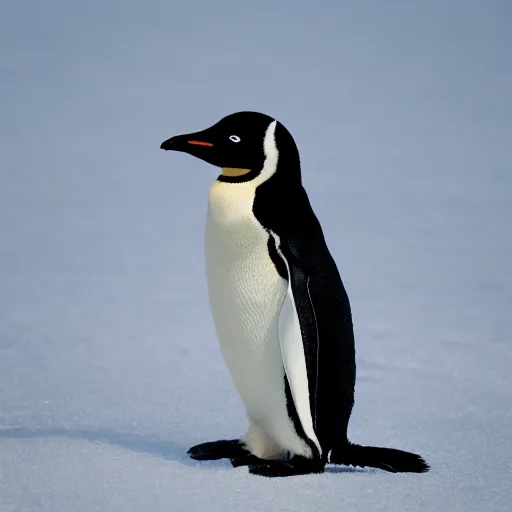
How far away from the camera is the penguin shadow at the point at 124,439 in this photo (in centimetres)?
398

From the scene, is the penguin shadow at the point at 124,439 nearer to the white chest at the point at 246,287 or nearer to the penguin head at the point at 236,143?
the white chest at the point at 246,287

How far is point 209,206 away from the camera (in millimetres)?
3875

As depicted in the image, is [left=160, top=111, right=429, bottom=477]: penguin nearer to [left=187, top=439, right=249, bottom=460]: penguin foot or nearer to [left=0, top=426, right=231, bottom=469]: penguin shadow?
[left=187, top=439, right=249, bottom=460]: penguin foot

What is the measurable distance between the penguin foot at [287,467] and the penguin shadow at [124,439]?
138 mm

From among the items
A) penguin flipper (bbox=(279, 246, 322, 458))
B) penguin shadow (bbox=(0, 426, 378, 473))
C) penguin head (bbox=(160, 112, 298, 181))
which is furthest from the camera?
penguin shadow (bbox=(0, 426, 378, 473))

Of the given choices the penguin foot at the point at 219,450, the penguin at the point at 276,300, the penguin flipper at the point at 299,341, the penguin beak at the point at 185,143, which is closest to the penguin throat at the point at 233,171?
the penguin at the point at 276,300

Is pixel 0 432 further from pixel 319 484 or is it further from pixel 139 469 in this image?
pixel 319 484

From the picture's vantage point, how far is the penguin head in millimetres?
3826

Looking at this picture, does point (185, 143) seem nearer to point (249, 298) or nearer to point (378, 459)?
point (249, 298)

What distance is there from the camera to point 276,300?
3744 mm

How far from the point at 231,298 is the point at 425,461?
0.89 meters

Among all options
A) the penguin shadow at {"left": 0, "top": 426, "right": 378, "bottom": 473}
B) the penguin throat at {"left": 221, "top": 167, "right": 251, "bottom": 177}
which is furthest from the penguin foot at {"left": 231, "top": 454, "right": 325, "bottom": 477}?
the penguin throat at {"left": 221, "top": 167, "right": 251, "bottom": 177}

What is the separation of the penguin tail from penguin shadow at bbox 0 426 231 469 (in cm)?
37

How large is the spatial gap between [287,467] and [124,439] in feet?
2.42
